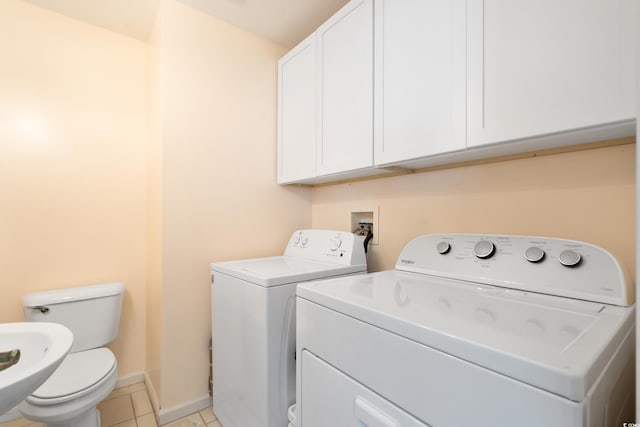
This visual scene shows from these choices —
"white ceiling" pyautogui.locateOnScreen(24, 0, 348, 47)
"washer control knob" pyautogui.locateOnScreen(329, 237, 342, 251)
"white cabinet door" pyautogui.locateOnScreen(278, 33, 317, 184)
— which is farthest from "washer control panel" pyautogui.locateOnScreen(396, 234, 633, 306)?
"white ceiling" pyautogui.locateOnScreen(24, 0, 348, 47)

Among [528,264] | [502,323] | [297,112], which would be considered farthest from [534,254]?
[297,112]

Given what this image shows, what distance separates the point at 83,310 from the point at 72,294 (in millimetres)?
110

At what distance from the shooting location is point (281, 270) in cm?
146

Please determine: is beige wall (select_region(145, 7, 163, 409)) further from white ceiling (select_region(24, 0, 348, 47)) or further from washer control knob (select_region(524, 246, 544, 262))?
washer control knob (select_region(524, 246, 544, 262))

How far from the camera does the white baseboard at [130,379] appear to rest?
1991 mm

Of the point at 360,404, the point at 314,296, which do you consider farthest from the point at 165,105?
the point at 360,404

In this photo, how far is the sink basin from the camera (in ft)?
2.29

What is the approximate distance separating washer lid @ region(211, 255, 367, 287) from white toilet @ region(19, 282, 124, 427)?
0.70m

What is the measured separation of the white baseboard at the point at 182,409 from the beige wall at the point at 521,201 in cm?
129

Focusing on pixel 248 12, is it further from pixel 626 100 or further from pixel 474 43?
pixel 626 100

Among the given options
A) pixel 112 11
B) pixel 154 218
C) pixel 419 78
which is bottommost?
pixel 154 218

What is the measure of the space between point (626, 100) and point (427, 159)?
0.61 m

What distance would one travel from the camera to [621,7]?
0.77 meters

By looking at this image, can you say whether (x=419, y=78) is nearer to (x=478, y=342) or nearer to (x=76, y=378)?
(x=478, y=342)
